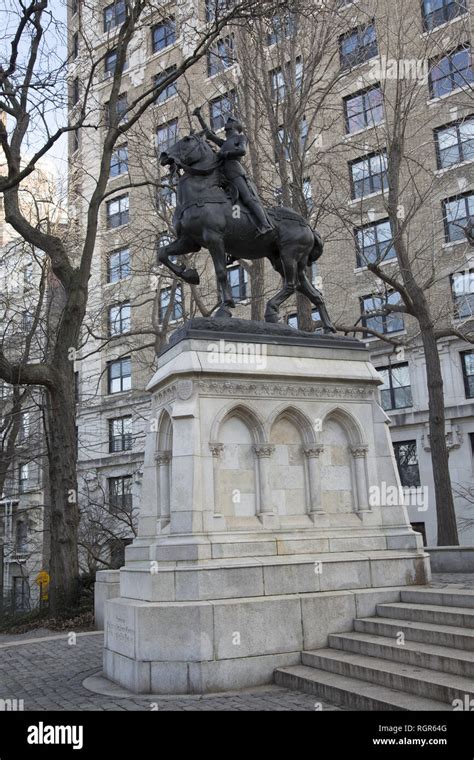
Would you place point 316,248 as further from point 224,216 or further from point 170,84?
point 170,84

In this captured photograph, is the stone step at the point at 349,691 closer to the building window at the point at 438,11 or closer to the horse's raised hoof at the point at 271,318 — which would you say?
the horse's raised hoof at the point at 271,318

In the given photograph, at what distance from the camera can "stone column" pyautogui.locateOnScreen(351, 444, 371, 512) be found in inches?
412

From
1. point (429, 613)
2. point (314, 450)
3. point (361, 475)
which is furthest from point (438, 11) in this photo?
point (429, 613)

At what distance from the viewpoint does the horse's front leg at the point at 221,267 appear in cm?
1067

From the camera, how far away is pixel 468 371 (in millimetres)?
29875

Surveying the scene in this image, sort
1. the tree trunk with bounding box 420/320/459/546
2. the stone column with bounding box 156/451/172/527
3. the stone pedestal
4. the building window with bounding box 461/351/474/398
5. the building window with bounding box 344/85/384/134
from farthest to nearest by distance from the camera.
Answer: the building window with bounding box 344/85/384/134
the building window with bounding box 461/351/474/398
the tree trunk with bounding box 420/320/459/546
the stone column with bounding box 156/451/172/527
the stone pedestal

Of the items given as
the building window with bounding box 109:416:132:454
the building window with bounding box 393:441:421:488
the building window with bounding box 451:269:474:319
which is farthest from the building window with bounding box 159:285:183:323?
the building window with bounding box 393:441:421:488

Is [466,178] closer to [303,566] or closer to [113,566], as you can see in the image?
[113,566]

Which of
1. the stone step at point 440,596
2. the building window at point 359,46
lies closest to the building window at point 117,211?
the building window at point 359,46

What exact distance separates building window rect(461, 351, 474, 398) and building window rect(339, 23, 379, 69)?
12.5 meters

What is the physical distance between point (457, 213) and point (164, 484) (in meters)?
22.2

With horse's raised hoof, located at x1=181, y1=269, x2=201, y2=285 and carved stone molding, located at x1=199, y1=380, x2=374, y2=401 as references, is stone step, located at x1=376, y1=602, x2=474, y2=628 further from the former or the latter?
horse's raised hoof, located at x1=181, y1=269, x2=201, y2=285

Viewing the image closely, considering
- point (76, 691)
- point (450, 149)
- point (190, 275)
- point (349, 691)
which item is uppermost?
point (450, 149)

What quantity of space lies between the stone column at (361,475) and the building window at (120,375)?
33.5 meters
